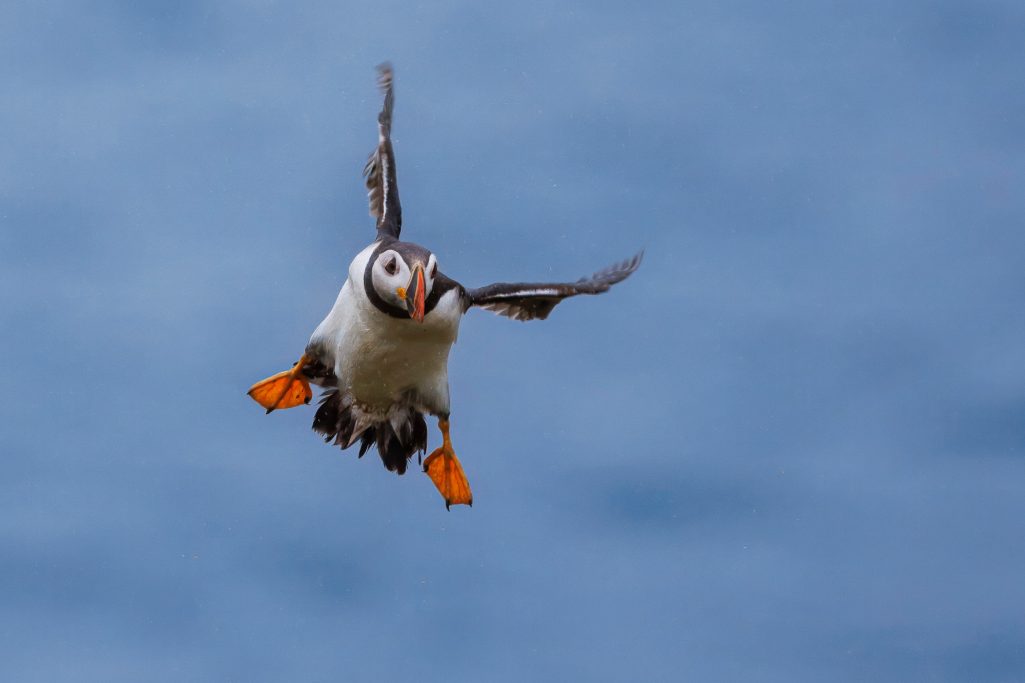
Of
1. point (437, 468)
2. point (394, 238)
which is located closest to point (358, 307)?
point (394, 238)

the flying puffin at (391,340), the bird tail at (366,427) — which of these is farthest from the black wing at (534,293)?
the bird tail at (366,427)

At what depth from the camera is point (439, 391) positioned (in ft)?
76.4

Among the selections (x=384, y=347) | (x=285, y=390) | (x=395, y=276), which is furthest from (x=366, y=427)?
(x=395, y=276)

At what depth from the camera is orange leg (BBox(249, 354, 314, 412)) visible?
2405cm

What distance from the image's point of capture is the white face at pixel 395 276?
67.1ft

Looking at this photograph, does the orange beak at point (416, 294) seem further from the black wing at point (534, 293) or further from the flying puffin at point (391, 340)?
the black wing at point (534, 293)

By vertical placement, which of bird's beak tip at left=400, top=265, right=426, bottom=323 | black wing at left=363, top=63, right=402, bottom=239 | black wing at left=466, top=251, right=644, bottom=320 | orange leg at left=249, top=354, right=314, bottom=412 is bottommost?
bird's beak tip at left=400, top=265, right=426, bottom=323

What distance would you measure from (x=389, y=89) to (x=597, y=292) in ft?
16.2

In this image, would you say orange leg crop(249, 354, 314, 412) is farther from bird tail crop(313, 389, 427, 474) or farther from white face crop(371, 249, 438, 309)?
white face crop(371, 249, 438, 309)

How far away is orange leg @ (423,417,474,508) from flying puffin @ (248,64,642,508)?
16 mm

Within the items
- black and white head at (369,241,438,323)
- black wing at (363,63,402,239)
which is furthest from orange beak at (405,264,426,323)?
black wing at (363,63,402,239)

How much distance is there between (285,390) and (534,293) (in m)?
4.27

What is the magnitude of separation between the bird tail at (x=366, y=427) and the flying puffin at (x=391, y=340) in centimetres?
2

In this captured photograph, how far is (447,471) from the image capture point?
24391 millimetres
